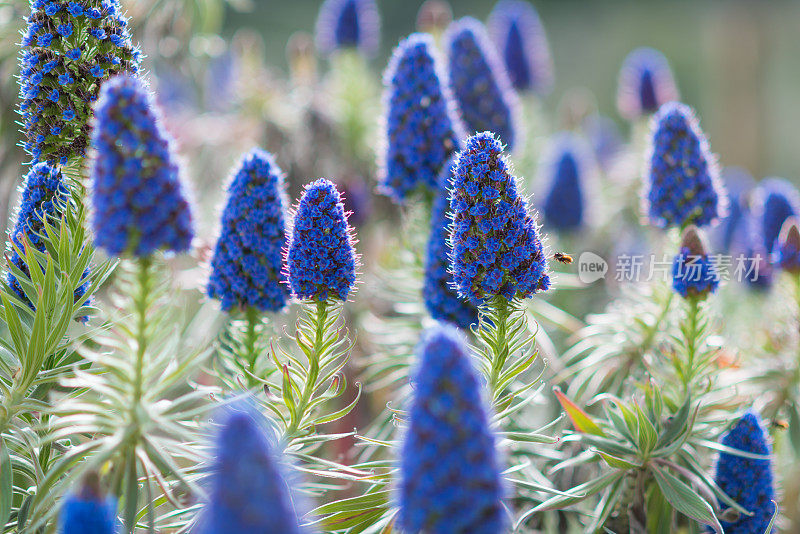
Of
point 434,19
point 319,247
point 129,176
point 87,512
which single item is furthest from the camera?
point 434,19

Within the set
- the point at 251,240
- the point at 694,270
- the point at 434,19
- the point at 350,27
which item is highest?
the point at 350,27

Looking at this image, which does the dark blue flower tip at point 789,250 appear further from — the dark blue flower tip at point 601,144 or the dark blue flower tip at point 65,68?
the dark blue flower tip at point 601,144

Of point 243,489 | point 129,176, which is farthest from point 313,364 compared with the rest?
point 243,489

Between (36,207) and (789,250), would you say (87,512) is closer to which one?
(36,207)

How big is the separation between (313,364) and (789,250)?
1.50m

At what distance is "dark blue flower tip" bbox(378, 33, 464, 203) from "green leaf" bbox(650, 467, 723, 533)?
111cm

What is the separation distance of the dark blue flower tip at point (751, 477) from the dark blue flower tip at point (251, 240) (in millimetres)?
1188

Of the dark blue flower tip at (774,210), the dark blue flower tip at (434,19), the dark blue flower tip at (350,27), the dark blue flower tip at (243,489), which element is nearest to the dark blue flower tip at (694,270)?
the dark blue flower tip at (774,210)

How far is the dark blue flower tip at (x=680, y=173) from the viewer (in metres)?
2.12

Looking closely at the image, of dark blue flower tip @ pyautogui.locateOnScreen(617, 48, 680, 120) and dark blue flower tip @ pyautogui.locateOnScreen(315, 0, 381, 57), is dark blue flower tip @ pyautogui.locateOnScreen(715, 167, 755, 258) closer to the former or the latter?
dark blue flower tip @ pyautogui.locateOnScreen(617, 48, 680, 120)

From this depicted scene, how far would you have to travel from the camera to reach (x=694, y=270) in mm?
1910

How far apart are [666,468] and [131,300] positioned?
1.33 m

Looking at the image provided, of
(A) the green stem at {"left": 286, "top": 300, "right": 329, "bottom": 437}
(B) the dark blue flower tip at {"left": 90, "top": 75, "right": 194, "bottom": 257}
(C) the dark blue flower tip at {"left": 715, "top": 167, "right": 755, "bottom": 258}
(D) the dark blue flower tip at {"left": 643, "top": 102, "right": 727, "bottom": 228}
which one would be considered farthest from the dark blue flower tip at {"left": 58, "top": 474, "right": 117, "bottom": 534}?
(C) the dark blue flower tip at {"left": 715, "top": 167, "right": 755, "bottom": 258}

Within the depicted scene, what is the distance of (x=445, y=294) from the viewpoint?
6.63 feet
